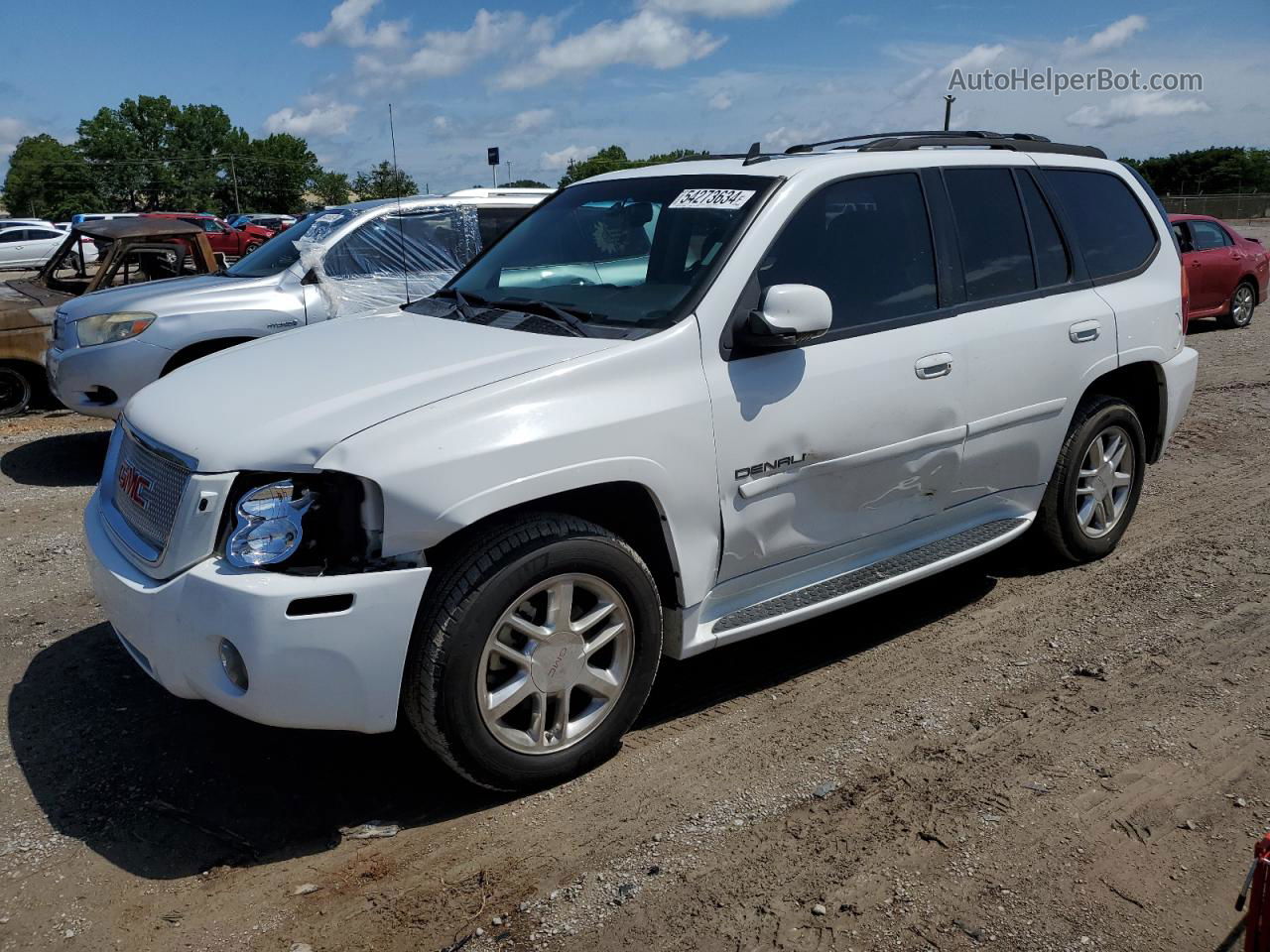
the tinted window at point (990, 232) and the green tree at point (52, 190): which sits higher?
the green tree at point (52, 190)

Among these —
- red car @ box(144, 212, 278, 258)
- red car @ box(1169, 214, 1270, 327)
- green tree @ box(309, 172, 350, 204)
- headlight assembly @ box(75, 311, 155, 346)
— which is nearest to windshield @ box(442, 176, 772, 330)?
headlight assembly @ box(75, 311, 155, 346)

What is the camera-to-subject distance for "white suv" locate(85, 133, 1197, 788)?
9.75ft

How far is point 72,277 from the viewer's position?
10.0 meters

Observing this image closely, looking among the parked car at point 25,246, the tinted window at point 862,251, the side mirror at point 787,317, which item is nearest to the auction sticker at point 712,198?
the tinted window at point 862,251

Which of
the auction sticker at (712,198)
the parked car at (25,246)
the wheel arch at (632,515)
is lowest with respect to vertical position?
the wheel arch at (632,515)

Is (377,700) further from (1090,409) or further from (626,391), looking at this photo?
(1090,409)

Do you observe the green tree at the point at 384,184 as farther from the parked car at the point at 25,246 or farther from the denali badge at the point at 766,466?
the parked car at the point at 25,246

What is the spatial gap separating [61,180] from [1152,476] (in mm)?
101454

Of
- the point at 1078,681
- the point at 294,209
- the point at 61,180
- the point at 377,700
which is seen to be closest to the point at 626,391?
the point at 377,700

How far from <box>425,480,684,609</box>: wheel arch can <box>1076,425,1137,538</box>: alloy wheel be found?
254cm

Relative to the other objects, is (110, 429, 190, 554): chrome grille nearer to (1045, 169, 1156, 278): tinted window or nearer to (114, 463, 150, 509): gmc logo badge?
(114, 463, 150, 509): gmc logo badge

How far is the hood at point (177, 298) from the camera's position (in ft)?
23.5

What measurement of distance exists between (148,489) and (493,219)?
5551 mm

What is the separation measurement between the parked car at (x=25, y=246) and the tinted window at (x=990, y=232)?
115ft
